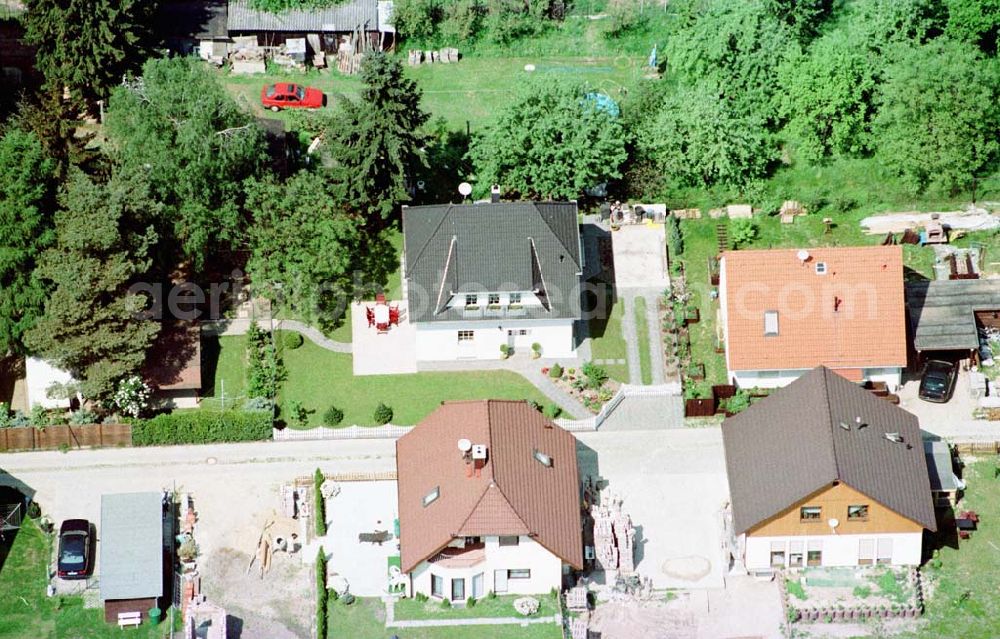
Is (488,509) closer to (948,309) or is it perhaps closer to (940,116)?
(948,309)

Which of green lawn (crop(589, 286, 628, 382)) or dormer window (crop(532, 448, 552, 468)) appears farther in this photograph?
green lawn (crop(589, 286, 628, 382))

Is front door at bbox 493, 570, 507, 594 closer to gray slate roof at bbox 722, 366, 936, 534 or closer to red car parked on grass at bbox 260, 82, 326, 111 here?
gray slate roof at bbox 722, 366, 936, 534

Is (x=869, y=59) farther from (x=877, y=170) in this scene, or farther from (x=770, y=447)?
(x=770, y=447)

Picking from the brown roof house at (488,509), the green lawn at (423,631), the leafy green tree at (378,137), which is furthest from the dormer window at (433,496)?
the leafy green tree at (378,137)

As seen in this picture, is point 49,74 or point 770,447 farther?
point 49,74

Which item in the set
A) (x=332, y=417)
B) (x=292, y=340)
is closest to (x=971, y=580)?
(x=332, y=417)

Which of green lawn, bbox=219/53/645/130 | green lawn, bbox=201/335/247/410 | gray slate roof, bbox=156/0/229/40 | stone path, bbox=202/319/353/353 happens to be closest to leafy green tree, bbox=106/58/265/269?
stone path, bbox=202/319/353/353

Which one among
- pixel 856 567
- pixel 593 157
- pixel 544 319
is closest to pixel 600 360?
pixel 544 319
